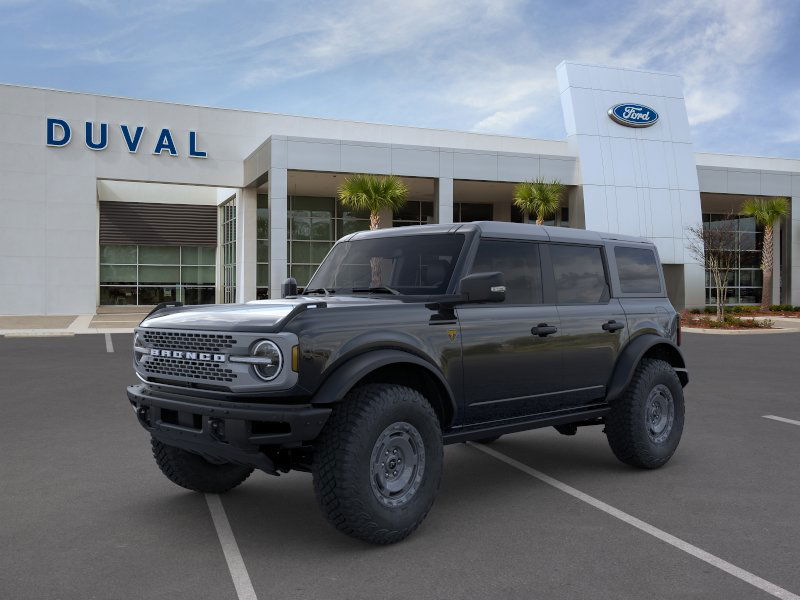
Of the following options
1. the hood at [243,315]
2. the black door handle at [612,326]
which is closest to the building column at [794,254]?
the black door handle at [612,326]

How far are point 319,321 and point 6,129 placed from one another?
29.0m

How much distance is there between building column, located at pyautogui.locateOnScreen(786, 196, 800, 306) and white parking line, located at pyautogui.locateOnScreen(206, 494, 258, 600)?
126ft

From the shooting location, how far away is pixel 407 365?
468 centimetres

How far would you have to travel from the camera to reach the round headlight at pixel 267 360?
13.5 ft

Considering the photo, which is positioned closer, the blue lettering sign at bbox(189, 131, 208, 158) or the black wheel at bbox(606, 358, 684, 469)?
the black wheel at bbox(606, 358, 684, 469)

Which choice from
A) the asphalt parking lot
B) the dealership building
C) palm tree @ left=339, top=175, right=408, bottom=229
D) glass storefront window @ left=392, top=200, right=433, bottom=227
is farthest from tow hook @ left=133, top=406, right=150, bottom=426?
glass storefront window @ left=392, top=200, right=433, bottom=227

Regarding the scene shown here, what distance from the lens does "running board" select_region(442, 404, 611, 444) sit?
495cm

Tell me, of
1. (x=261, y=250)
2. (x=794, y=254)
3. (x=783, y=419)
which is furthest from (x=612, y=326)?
(x=794, y=254)

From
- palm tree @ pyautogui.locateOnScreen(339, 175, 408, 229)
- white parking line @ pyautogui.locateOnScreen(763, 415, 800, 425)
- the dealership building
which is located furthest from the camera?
the dealership building

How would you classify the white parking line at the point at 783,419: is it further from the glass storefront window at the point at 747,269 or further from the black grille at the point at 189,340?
the glass storefront window at the point at 747,269

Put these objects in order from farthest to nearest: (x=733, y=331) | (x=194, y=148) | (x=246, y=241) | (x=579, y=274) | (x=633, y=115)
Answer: (x=633, y=115), (x=246, y=241), (x=194, y=148), (x=733, y=331), (x=579, y=274)

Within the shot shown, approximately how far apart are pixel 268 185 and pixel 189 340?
24.1m

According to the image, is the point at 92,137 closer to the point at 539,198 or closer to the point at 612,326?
the point at 539,198

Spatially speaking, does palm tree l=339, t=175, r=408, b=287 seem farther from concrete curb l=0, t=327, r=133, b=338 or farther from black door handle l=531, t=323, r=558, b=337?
black door handle l=531, t=323, r=558, b=337
